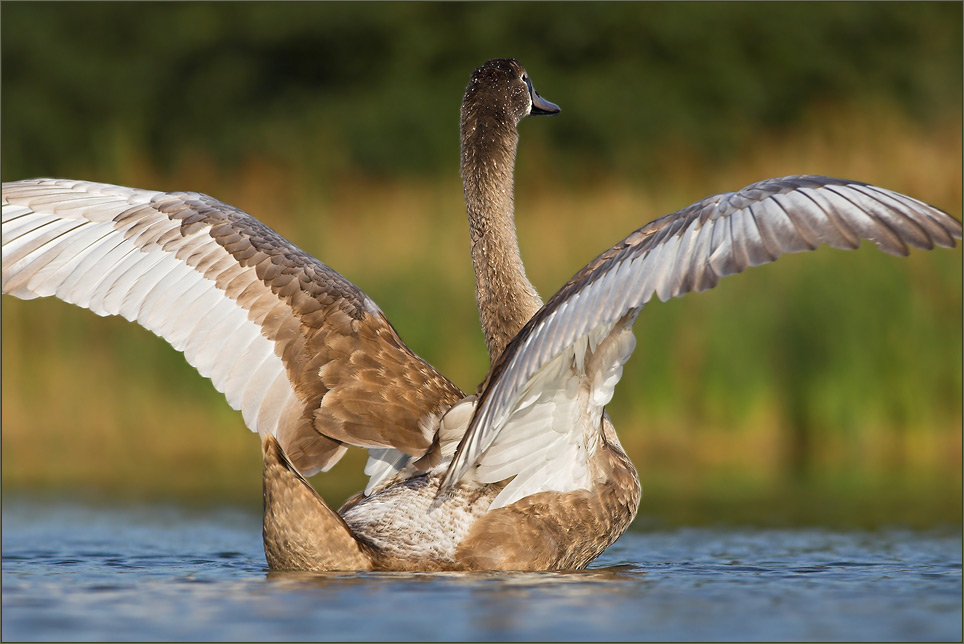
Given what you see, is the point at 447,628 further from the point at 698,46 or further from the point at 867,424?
the point at 698,46

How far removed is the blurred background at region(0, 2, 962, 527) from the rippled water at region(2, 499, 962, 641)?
1.45 meters

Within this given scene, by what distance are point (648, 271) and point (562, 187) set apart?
41.6ft

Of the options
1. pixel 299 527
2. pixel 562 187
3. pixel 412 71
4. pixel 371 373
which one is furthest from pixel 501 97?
pixel 412 71

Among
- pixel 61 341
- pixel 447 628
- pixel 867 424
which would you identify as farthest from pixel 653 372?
pixel 447 628

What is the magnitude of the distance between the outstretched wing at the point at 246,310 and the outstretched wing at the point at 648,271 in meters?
0.64

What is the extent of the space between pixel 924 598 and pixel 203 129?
65.1 feet

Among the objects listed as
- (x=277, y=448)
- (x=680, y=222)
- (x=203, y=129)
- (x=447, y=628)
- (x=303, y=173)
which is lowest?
(x=447, y=628)

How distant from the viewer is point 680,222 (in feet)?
14.5

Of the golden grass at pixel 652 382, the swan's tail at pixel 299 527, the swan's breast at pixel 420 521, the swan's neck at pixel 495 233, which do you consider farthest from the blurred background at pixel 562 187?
the swan's tail at pixel 299 527

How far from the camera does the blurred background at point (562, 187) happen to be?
30.8 ft

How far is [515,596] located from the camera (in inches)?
176

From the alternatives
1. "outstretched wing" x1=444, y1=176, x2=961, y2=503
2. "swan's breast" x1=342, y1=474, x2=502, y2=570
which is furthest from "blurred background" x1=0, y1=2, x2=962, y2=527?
"outstretched wing" x1=444, y1=176, x2=961, y2=503

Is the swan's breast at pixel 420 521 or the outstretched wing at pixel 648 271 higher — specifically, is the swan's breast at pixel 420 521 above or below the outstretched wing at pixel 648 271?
below

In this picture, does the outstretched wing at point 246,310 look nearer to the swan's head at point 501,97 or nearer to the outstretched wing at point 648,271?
the outstretched wing at point 648,271
